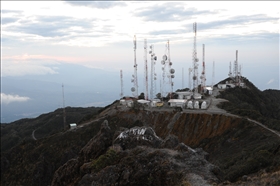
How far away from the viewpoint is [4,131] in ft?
354

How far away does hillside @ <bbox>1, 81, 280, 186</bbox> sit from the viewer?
18.3 m

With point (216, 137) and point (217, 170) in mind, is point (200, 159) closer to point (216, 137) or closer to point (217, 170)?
point (217, 170)

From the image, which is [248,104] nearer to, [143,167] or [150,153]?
[150,153]

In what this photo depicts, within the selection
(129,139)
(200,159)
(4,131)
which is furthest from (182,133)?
(4,131)

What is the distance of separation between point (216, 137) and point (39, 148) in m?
31.2

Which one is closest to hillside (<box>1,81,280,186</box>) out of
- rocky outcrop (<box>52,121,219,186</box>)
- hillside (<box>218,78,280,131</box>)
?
rocky outcrop (<box>52,121,219,186</box>)

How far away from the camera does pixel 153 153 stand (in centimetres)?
1966

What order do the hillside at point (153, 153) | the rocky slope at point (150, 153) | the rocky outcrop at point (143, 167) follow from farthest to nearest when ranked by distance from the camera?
the rocky slope at point (150, 153)
the hillside at point (153, 153)
the rocky outcrop at point (143, 167)

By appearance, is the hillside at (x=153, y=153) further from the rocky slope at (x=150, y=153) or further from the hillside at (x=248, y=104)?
the hillside at (x=248, y=104)

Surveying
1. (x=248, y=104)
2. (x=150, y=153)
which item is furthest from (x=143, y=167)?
(x=248, y=104)

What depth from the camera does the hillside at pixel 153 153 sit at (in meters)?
18.3

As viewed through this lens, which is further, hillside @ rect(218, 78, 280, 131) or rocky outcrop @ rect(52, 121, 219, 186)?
hillside @ rect(218, 78, 280, 131)

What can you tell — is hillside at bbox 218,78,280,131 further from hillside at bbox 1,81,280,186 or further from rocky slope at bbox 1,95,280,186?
rocky slope at bbox 1,95,280,186

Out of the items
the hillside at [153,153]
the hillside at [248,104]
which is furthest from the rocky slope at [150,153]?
the hillside at [248,104]
